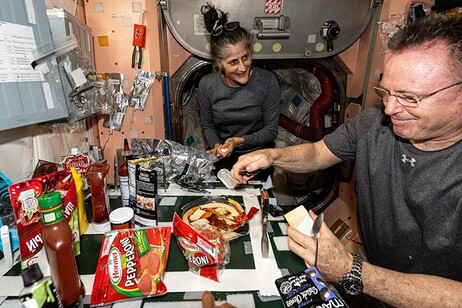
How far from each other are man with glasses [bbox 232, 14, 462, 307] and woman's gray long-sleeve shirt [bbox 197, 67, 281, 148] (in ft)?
2.61

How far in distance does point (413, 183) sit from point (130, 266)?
94cm

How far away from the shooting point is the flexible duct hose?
254 cm

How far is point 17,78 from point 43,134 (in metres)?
0.37

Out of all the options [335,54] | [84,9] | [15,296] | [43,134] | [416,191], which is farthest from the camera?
[335,54]

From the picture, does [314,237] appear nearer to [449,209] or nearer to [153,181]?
[449,209]

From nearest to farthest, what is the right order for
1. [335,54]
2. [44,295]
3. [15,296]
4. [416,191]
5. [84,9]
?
[44,295], [15,296], [416,191], [84,9], [335,54]

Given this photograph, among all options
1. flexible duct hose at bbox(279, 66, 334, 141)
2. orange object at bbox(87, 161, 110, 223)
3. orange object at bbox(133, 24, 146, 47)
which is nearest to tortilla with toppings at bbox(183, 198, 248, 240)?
orange object at bbox(87, 161, 110, 223)

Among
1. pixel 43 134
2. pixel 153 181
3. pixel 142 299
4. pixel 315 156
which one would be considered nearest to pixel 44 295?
pixel 142 299

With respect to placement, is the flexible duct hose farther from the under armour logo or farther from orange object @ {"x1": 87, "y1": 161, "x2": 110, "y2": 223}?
orange object @ {"x1": 87, "y1": 161, "x2": 110, "y2": 223}

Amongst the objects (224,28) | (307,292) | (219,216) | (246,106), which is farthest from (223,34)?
(307,292)

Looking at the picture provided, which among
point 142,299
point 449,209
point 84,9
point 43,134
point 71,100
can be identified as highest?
point 84,9

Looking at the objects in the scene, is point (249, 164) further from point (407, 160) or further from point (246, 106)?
point (246, 106)

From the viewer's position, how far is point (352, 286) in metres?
0.82

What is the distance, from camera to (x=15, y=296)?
28.5 inches
